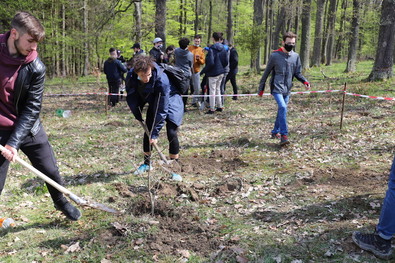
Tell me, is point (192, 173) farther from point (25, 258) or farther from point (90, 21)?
point (90, 21)

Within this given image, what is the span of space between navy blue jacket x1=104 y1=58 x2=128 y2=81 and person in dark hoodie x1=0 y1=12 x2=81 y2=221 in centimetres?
852

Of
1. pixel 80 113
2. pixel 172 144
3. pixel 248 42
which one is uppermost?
pixel 248 42

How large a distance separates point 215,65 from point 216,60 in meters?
0.15

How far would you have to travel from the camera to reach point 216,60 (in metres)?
9.77

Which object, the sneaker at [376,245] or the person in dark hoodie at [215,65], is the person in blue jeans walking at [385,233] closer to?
the sneaker at [376,245]

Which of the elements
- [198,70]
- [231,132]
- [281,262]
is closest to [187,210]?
[281,262]

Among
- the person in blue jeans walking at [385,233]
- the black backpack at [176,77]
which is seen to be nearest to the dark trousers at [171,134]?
the black backpack at [176,77]

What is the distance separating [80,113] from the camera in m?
11.6

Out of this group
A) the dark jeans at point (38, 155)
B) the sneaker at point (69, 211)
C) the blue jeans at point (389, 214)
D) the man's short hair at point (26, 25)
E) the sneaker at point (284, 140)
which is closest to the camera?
the man's short hair at point (26, 25)

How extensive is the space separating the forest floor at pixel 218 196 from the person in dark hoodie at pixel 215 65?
1.66 meters

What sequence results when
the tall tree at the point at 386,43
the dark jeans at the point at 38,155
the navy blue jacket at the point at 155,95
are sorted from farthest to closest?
the tall tree at the point at 386,43, the navy blue jacket at the point at 155,95, the dark jeans at the point at 38,155

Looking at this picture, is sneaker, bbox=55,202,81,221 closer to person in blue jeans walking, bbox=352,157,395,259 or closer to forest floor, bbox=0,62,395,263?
forest floor, bbox=0,62,395,263

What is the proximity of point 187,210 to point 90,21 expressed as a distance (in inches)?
803

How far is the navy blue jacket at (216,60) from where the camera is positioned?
9672mm
